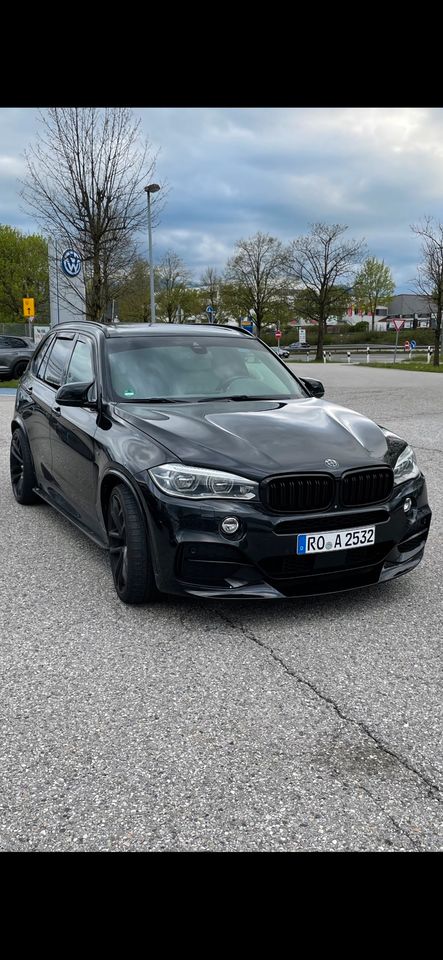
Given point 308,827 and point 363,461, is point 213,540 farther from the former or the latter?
point 308,827

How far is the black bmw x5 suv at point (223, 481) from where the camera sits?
3795 millimetres

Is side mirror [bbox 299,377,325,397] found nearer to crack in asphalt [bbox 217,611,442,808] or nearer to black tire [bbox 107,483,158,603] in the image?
black tire [bbox 107,483,158,603]

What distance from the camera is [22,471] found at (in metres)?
6.71

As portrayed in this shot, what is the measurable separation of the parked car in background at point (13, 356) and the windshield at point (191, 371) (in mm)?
20194

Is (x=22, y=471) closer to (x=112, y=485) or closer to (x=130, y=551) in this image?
(x=112, y=485)

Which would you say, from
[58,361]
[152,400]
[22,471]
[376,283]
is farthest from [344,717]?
[376,283]

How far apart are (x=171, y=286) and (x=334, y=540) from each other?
230 feet

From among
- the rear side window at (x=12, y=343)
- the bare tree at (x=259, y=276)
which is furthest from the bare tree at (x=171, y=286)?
the rear side window at (x=12, y=343)

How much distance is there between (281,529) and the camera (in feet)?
12.4

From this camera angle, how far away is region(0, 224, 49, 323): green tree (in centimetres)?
6172

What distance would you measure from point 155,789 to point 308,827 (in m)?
0.53

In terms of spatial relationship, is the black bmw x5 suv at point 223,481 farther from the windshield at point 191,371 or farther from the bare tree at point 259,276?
the bare tree at point 259,276

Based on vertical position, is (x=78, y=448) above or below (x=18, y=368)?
below
